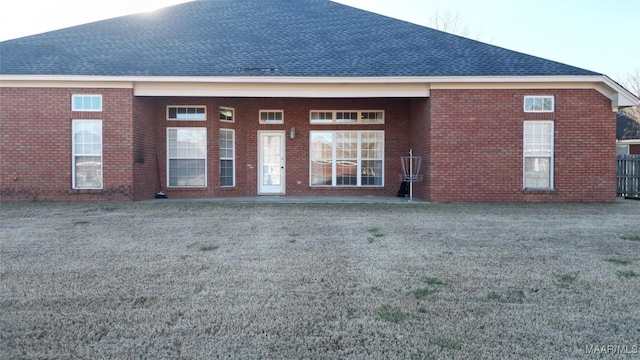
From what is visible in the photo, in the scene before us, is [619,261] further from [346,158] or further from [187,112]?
[187,112]

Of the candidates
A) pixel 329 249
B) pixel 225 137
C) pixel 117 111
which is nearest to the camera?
pixel 329 249

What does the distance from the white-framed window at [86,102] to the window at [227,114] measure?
3462 millimetres

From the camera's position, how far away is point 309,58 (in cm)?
1236

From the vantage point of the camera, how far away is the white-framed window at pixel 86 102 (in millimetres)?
11328

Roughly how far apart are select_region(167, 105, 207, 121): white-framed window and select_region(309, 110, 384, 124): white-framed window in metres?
3.34

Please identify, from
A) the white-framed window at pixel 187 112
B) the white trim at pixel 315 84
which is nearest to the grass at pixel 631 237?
the white trim at pixel 315 84

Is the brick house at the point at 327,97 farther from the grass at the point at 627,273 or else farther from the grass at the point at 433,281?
the grass at the point at 433,281

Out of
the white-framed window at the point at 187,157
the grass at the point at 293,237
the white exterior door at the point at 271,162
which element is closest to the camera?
the grass at the point at 293,237

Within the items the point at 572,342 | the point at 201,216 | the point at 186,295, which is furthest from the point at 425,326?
the point at 201,216

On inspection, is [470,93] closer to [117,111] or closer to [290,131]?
[290,131]

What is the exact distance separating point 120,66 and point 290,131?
5.16 m

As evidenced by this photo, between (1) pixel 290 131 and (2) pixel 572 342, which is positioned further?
(1) pixel 290 131

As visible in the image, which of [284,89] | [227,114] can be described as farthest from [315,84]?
[227,114]

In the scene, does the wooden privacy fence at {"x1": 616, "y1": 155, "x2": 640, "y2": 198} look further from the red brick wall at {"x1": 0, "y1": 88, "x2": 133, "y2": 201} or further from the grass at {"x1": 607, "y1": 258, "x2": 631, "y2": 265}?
the red brick wall at {"x1": 0, "y1": 88, "x2": 133, "y2": 201}
